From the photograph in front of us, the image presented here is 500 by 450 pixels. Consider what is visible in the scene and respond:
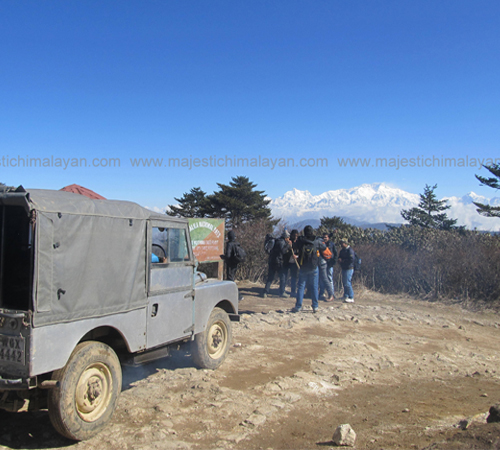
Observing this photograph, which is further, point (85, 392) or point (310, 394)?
point (310, 394)

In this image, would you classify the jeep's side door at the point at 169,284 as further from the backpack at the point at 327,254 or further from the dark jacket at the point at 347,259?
the dark jacket at the point at 347,259

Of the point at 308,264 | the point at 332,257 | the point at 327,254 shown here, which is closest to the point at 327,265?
the point at 332,257

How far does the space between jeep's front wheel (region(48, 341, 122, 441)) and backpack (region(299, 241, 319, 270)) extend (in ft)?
20.1

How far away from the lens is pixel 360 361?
666 centimetres

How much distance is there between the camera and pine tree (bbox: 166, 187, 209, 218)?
1737 inches

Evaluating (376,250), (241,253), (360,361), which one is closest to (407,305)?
(376,250)

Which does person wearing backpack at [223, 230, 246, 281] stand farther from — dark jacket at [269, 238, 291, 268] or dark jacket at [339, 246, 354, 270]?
dark jacket at [339, 246, 354, 270]

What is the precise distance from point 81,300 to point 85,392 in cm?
85

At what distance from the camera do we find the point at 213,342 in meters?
5.97

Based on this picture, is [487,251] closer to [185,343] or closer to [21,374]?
[185,343]

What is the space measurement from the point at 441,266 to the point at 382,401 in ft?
30.0

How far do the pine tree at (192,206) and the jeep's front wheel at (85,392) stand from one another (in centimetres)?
3948

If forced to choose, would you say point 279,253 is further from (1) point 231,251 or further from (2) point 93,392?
(2) point 93,392

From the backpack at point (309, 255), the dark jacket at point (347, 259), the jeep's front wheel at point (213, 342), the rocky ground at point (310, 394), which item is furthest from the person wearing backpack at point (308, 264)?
the jeep's front wheel at point (213, 342)
